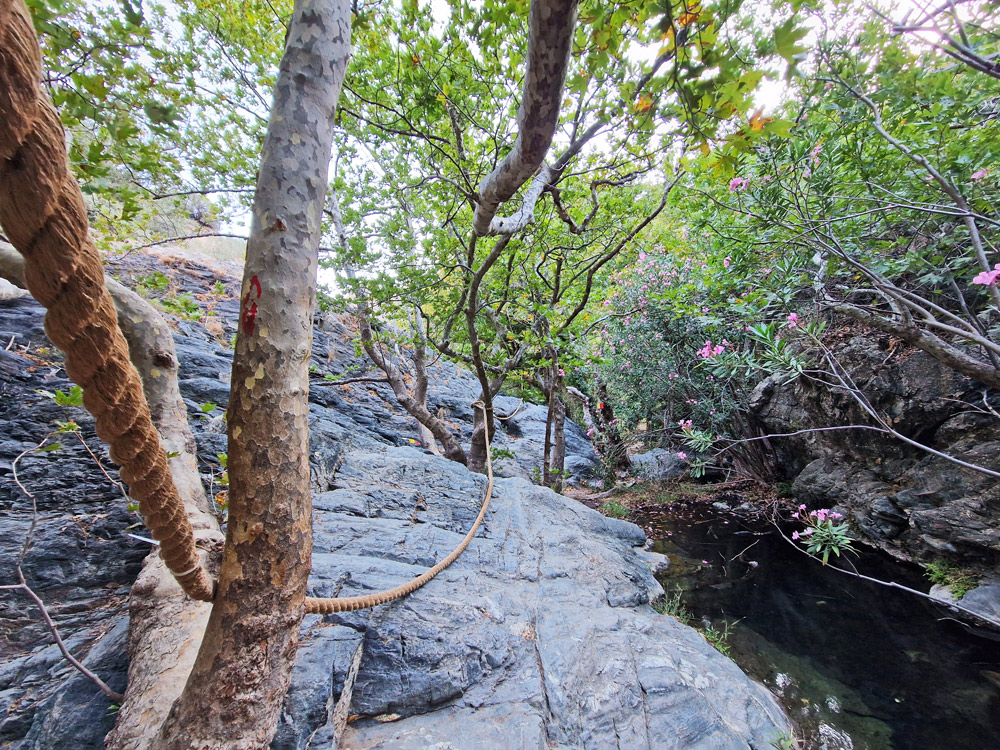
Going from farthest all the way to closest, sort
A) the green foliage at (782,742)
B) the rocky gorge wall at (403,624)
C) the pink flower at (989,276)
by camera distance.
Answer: the pink flower at (989,276)
the green foliage at (782,742)
the rocky gorge wall at (403,624)

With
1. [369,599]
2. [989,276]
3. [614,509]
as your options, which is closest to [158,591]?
[369,599]

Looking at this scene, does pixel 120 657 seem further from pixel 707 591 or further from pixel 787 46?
pixel 707 591

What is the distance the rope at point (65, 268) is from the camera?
1.98ft

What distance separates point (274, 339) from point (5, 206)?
52cm

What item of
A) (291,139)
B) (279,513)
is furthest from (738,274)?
(279,513)

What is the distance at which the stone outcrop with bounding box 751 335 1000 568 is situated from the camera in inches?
157

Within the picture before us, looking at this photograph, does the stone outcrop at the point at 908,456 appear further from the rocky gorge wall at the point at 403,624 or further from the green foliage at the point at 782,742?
the green foliage at the point at 782,742

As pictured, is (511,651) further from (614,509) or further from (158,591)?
(614,509)

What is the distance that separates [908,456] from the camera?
4785 mm

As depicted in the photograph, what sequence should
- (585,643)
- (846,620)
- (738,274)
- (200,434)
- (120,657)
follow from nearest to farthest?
(120,657) < (585,643) < (200,434) < (846,620) < (738,274)

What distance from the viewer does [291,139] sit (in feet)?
3.65

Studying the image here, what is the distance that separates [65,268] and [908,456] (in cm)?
749

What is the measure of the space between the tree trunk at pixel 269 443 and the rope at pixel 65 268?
0.18 meters

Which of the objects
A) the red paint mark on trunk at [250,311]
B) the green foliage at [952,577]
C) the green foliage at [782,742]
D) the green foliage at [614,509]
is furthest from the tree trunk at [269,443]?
the green foliage at [614,509]
